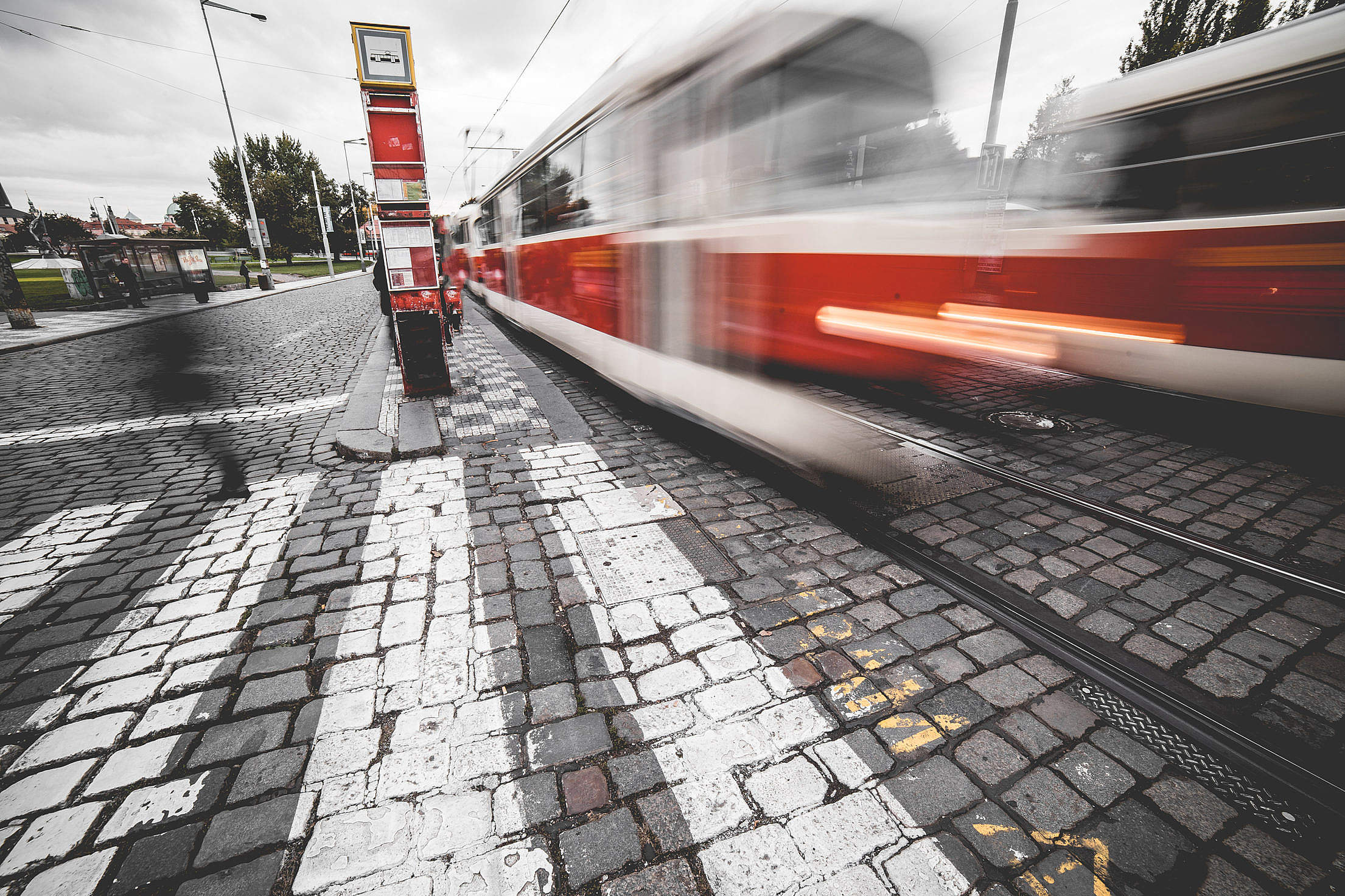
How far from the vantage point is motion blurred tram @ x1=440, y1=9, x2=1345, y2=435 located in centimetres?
285

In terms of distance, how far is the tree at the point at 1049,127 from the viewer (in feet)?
10.0

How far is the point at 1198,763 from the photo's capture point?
208cm

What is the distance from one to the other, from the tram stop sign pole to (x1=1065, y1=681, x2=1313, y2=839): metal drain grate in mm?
6909

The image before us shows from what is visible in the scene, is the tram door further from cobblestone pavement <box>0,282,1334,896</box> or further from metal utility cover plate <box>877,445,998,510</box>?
metal utility cover plate <box>877,445,998,510</box>

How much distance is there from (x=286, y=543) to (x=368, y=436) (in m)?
1.98

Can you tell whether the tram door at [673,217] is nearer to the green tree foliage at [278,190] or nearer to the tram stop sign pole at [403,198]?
the tram stop sign pole at [403,198]

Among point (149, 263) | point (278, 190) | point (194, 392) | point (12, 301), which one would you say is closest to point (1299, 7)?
point (194, 392)

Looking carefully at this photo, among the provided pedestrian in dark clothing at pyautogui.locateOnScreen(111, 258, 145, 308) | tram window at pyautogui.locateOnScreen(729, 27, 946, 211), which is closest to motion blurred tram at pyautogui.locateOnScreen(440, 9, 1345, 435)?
tram window at pyautogui.locateOnScreen(729, 27, 946, 211)

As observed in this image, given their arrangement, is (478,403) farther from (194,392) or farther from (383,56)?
(194,392)

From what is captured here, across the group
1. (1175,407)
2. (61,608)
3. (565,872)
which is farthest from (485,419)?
(1175,407)

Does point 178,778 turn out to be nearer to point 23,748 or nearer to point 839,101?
point 23,748

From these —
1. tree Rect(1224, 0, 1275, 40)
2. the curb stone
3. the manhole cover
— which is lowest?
the curb stone

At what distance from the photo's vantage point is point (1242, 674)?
2.49 metres

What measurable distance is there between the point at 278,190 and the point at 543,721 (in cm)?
6562
